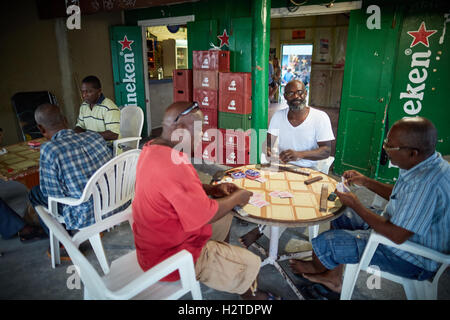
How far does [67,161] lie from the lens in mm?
2229

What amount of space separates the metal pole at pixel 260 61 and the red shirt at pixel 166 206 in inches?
113

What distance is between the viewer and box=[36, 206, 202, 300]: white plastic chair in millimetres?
1350

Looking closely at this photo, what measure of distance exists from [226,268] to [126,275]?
1.91 ft

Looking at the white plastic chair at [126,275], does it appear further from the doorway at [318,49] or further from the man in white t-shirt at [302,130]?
the doorway at [318,49]

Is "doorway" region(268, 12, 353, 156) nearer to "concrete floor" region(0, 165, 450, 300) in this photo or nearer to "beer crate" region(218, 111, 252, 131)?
"beer crate" region(218, 111, 252, 131)

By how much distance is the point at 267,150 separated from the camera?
304 cm

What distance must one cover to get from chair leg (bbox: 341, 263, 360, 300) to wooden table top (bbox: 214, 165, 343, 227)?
0.35 meters

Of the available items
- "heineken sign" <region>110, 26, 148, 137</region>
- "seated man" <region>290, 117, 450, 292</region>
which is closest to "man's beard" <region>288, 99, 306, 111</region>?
"seated man" <region>290, 117, 450, 292</region>

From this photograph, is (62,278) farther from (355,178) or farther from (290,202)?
(355,178)

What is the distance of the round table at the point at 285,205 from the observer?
1814 mm

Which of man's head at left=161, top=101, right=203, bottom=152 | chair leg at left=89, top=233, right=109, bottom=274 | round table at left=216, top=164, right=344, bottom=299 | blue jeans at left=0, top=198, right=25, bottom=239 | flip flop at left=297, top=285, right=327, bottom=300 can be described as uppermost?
man's head at left=161, top=101, right=203, bottom=152

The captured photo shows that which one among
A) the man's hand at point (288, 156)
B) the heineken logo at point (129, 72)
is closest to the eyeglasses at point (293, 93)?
the man's hand at point (288, 156)

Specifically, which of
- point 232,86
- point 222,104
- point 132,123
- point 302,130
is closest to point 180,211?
point 302,130
